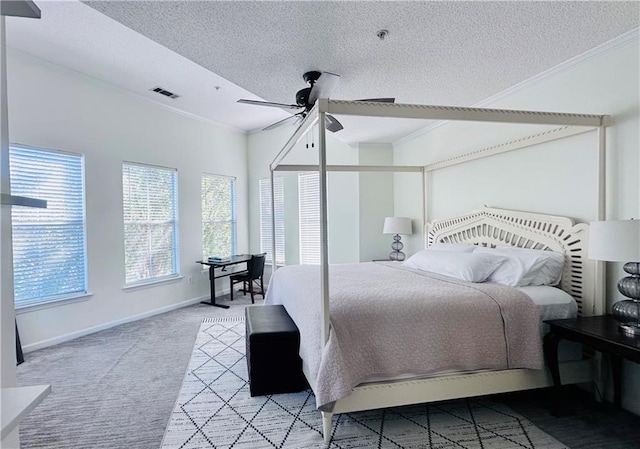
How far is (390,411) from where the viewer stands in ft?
8.30

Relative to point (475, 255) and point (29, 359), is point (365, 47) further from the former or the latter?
point (29, 359)

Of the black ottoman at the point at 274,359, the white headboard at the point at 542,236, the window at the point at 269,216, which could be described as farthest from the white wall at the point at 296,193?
the black ottoman at the point at 274,359

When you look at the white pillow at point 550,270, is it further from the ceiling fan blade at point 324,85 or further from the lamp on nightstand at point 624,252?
the ceiling fan blade at point 324,85

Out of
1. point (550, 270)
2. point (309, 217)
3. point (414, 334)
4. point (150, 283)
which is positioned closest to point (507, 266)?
point (550, 270)

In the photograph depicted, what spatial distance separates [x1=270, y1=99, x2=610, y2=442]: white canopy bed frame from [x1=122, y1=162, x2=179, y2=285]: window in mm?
2725

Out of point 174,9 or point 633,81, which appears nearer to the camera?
point 174,9

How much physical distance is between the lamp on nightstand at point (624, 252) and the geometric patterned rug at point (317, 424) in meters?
0.91

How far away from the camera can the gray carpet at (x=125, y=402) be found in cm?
221

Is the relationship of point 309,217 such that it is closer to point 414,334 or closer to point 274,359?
point 274,359

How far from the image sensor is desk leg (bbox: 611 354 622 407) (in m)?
2.42

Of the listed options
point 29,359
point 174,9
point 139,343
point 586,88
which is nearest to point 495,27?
point 586,88

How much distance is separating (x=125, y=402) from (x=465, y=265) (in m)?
2.93

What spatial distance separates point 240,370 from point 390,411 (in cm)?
143

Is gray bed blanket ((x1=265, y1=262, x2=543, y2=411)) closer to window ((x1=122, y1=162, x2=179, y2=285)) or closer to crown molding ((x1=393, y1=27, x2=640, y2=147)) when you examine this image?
crown molding ((x1=393, y1=27, x2=640, y2=147))
